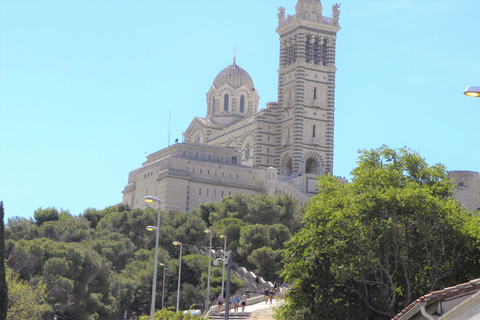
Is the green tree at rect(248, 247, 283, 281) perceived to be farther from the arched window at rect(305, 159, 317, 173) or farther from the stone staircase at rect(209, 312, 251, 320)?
the arched window at rect(305, 159, 317, 173)

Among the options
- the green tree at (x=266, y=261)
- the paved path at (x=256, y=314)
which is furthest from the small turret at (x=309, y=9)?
the paved path at (x=256, y=314)

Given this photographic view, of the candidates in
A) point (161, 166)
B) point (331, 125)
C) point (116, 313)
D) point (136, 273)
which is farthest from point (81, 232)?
point (331, 125)

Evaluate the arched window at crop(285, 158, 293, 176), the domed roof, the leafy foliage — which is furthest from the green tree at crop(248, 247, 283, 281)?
the domed roof

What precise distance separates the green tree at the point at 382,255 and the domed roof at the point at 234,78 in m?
89.3

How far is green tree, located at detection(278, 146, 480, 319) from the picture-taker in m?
36.8

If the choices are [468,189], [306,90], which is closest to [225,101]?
[306,90]

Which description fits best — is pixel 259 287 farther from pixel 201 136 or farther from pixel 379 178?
pixel 201 136

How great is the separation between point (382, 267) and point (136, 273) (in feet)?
130

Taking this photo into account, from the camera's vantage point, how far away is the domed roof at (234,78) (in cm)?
12756

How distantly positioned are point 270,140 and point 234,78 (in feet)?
47.0

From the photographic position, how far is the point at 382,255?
1468 inches

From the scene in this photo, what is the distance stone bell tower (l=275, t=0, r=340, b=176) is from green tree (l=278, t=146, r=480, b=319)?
7241 cm

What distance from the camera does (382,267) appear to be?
36.9 m

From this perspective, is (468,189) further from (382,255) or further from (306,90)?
(382,255)
